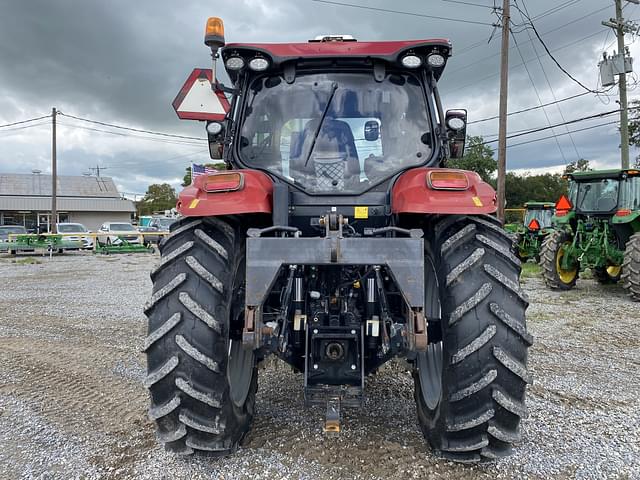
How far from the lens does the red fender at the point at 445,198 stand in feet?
8.37

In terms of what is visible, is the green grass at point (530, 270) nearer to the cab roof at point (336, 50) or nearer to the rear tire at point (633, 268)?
the rear tire at point (633, 268)

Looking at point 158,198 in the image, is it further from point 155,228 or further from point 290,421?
point 290,421

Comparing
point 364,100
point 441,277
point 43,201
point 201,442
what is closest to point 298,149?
point 364,100

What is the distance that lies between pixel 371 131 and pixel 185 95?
1.41m

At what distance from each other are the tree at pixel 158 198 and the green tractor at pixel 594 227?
64423mm

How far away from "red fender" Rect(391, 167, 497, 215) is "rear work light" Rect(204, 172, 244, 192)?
0.91 meters

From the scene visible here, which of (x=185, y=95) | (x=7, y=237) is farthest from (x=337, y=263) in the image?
(x=7, y=237)

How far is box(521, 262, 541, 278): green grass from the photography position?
12.6m

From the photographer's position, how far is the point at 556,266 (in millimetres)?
9969

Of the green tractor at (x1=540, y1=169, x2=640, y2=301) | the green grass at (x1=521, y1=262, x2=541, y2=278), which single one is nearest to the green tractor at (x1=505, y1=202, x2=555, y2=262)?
the green grass at (x1=521, y1=262, x2=541, y2=278)

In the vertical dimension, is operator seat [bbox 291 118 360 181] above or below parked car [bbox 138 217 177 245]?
above

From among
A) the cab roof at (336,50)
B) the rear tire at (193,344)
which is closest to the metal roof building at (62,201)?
the cab roof at (336,50)

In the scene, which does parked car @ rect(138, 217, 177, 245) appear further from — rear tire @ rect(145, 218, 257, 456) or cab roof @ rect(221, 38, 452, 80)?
rear tire @ rect(145, 218, 257, 456)

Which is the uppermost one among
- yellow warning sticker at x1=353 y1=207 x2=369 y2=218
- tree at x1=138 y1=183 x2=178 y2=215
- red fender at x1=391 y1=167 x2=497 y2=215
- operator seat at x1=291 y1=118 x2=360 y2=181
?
tree at x1=138 y1=183 x2=178 y2=215
